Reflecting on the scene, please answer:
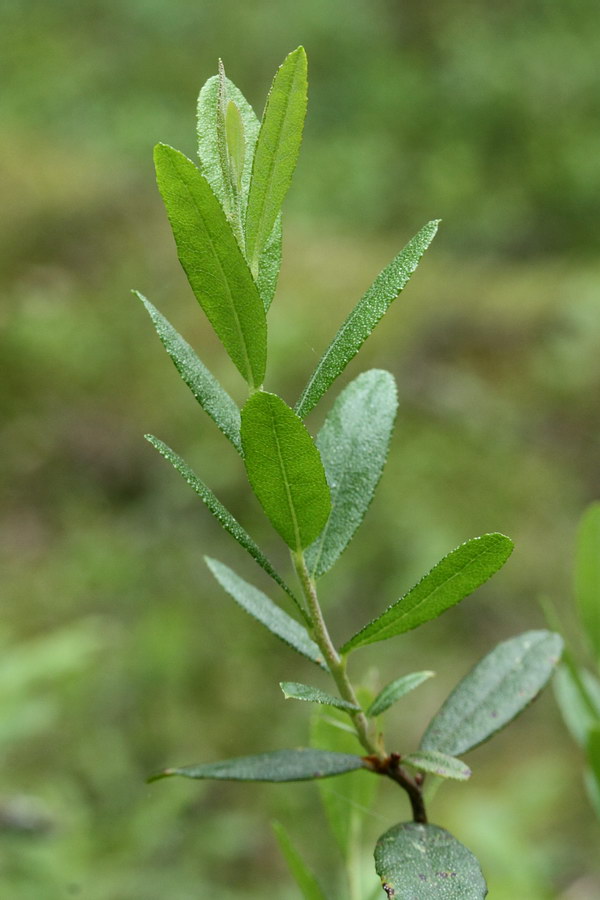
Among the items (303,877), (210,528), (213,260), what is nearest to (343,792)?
(303,877)

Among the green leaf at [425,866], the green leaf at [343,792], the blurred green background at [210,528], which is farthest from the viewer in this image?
the blurred green background at [210,528]

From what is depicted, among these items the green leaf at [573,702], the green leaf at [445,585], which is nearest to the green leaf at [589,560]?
the green leaf at [573,702]

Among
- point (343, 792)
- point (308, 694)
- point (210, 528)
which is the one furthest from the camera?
point (210, 528)

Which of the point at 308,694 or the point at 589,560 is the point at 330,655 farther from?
the point at 589,560

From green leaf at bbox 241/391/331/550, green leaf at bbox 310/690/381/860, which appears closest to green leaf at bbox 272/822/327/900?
green leaf at bbox 310/690/381/860

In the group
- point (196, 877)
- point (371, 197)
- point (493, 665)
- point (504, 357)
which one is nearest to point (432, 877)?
point (493, 665)

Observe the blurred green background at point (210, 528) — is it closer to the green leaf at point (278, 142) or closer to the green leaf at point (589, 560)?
the green leaf at point (589, 560)

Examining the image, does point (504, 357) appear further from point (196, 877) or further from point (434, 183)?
point (434, 183)
